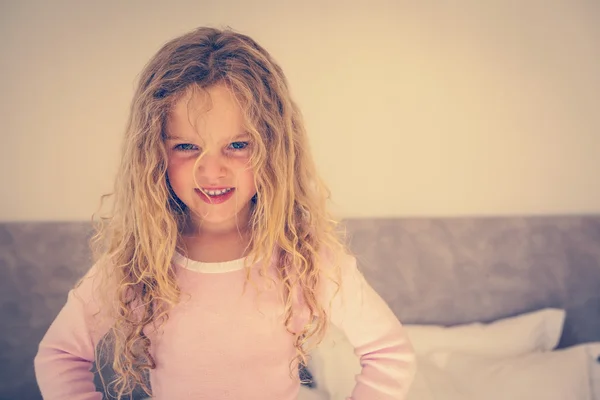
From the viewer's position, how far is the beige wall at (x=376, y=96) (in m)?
1.04

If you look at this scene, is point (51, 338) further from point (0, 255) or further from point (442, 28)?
point (442, 28)

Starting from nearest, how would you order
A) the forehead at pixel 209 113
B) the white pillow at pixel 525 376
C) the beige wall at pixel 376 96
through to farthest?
1. the forehead at pixel 209 113
2. the white pillow at pixel 525 376
3. the beige wall at pixel 376 96

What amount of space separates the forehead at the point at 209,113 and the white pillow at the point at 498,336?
2.47 ft

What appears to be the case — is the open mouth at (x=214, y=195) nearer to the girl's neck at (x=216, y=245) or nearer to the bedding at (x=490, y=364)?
the girl's neck at (x=216, y=245)

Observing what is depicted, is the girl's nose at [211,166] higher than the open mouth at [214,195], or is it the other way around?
the girl's nose at [211,166]

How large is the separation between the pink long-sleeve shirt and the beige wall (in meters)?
0.49

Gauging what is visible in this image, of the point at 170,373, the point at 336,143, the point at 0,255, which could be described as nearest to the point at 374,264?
the point at 336,143

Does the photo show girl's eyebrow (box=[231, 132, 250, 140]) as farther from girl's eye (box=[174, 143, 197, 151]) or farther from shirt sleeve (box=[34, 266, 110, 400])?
shirt sleeve (box=[34, 266, 110, 400])

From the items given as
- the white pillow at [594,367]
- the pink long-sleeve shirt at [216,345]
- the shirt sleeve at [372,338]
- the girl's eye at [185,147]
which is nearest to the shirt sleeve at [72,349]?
the pink long-sleeve shirt at [216,345]

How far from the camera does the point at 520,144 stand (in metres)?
1.17

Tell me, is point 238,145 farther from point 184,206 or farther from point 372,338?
point 372,338

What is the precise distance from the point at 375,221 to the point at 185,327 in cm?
62

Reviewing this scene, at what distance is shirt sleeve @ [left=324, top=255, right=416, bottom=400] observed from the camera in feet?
2.31

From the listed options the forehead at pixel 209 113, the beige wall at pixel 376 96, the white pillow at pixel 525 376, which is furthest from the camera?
the beige wall at pixel 376 96
